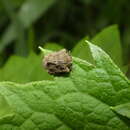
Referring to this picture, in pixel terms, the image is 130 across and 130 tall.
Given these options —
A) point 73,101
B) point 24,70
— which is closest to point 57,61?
point 73,101

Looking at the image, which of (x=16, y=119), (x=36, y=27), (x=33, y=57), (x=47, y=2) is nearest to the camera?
(x=16, y=119)

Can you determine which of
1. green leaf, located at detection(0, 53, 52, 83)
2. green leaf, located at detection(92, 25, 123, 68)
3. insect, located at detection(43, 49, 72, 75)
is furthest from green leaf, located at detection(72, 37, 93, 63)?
insect, located at detection(43, 49, 72, 75)

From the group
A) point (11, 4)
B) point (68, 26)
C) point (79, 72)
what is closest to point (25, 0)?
point (11, 4)

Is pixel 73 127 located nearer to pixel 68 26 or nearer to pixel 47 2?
pixel 47 2

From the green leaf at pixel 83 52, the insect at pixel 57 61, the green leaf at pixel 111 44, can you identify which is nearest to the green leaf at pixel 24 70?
the green leaf at pixel 83 52

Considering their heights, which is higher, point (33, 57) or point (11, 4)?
point (11, 4)

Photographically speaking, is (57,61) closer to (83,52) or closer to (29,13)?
(83,52)
